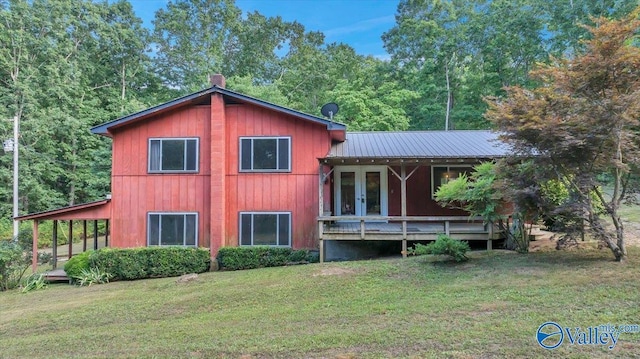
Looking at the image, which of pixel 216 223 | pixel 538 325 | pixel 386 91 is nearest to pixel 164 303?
pixel 216 223

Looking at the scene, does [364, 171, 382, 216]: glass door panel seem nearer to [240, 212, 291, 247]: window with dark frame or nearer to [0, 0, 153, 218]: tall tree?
[240, 212, 291, 247]: window with dark frame

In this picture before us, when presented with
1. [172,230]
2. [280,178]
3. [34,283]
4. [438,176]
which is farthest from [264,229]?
[34,283]

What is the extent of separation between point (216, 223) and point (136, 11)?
2863 centimetres

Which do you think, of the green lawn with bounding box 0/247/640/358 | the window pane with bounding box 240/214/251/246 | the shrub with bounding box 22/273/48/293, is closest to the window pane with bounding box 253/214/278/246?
the window pane with bounding box 240/214/251/246

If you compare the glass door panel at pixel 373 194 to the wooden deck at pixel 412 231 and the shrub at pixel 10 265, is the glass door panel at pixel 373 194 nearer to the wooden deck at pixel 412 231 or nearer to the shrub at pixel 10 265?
the wooden deck at pixel 412 231

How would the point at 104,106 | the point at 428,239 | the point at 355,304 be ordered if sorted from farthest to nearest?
the point at 104,106, the point at 428,239, the point at 355,304

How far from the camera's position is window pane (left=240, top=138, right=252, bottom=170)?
12008 millimetres

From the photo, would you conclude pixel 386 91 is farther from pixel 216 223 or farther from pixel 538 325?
pixel 538 325

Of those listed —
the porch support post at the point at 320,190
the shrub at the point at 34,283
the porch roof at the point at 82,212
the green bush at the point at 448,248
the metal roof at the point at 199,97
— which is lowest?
the shrub at the point at 34,283

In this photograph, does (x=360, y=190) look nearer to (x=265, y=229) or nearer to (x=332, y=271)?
(x=265, y=229)

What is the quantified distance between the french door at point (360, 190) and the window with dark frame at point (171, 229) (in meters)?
5.19

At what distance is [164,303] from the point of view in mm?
7504

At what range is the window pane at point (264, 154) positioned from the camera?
12.0 metres

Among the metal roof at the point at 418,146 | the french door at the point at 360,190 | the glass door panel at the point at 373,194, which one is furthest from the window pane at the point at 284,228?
the glass door panel at the point at 373,194
